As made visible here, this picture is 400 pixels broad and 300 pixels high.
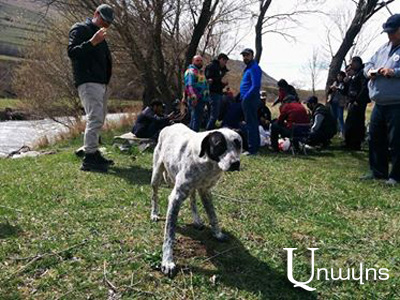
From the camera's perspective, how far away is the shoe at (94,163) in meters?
7.55

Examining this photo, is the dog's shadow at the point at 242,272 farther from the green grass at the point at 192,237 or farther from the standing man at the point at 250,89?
the standing man at the point at 250,89

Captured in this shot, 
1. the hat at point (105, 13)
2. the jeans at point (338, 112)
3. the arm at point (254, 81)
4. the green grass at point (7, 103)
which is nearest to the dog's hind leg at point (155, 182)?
the hat at point (105, 13)

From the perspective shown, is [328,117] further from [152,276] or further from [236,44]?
[236,44]

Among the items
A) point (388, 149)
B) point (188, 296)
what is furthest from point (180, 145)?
point (388, 149)

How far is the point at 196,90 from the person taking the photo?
10023mm

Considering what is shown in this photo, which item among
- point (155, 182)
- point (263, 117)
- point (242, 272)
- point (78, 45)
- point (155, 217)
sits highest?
point (78, 45)

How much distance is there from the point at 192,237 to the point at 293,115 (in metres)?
6.49

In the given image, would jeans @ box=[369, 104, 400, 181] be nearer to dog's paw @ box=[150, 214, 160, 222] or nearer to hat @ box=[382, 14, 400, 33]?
hat @ box=[382, 14, 400, 33]

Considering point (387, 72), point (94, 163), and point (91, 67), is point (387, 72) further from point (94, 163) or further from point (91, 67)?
point (94, 163)

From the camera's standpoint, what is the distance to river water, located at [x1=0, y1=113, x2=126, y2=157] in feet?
55.7

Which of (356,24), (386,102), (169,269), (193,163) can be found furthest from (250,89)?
(356,24)

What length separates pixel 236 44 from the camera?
2150cm

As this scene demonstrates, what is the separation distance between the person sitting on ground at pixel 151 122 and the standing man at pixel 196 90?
67cm

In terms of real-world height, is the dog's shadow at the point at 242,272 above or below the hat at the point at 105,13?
below
